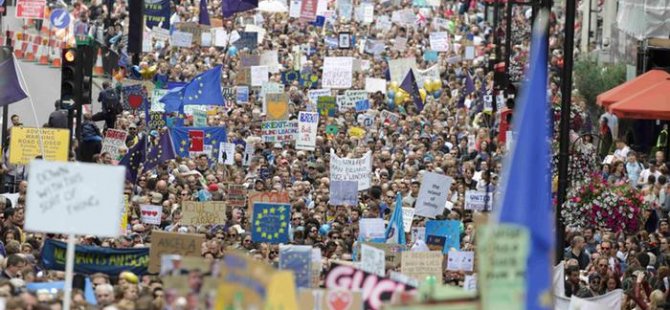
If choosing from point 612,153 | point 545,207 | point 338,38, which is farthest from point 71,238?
point 338,38

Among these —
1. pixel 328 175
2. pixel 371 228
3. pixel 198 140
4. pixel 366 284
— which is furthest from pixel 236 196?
pixel 366 284

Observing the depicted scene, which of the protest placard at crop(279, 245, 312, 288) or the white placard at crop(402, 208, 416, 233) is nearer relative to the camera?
the protest placard at crop(279, 245, 312, 288)

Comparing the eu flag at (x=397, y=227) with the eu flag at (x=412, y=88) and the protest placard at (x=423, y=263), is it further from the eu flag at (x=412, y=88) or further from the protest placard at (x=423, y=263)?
the eu flag at (x=412, y=88)

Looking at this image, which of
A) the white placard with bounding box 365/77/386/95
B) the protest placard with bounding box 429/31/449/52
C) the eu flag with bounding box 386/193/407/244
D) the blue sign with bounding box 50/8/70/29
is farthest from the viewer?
the protest placard with bounding box 429/31/449/52

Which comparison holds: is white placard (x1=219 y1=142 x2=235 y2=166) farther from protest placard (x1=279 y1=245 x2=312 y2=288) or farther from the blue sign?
the blue sign

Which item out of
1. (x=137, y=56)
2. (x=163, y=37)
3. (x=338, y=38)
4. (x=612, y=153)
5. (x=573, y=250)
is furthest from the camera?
(x=338, y=38)

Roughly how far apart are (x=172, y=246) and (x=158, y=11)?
1099 inches

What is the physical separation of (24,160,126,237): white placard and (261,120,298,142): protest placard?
63.6 feet

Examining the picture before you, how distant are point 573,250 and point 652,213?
3.42 meters

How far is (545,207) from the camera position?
11531 mm

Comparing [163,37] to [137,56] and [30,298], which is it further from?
[30,298]

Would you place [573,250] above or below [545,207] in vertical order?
below

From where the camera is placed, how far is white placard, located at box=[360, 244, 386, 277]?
699 inches

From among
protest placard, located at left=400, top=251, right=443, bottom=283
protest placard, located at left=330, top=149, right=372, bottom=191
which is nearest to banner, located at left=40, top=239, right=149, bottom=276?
protest placard, located at left=400, top=251, right=443, bottom=283
